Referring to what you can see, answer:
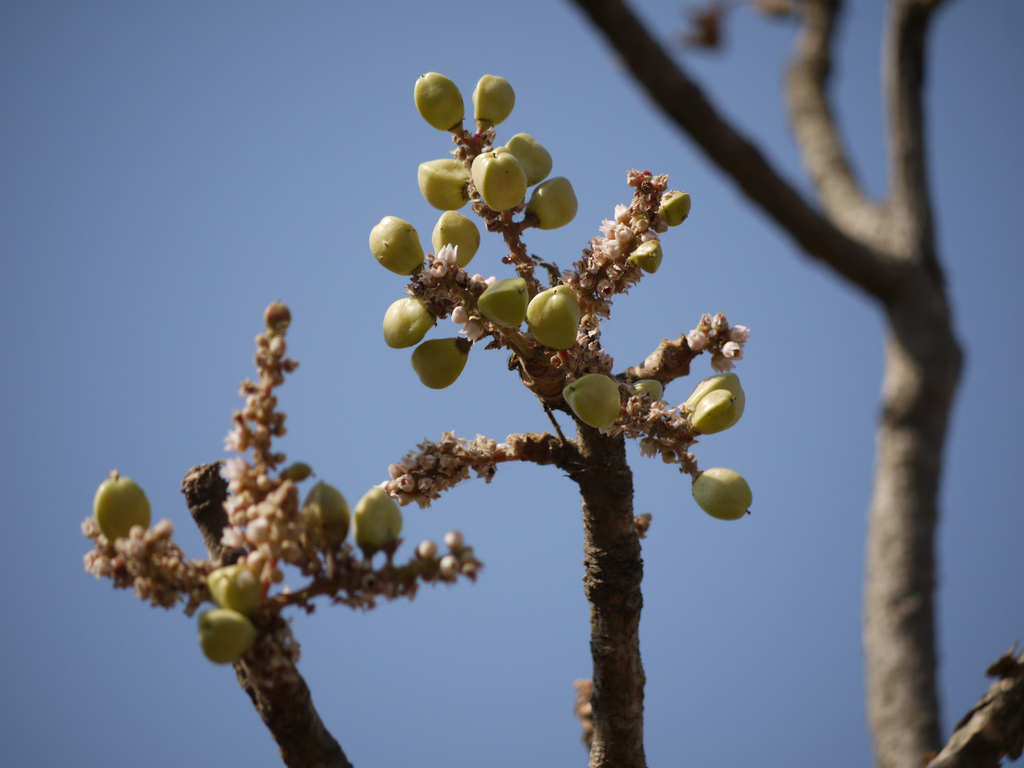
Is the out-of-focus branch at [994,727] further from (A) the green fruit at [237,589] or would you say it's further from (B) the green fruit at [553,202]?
(B) the green fruit at [553,202]

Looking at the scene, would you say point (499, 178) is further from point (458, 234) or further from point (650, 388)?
point (650, 388)

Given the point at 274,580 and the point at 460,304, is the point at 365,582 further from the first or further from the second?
the point at 460,304

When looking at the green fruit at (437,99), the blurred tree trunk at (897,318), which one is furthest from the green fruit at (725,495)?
the green fruit at (437,99)

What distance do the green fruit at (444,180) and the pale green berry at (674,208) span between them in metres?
0.47

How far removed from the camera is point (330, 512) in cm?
140

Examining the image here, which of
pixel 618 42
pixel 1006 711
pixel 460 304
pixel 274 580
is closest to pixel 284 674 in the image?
pixel 274 580

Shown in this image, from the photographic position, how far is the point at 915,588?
1.01 metres

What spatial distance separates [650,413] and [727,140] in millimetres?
1007

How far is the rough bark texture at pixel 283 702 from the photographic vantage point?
1.38 metres

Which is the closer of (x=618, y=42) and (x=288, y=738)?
(x=618, y=42)

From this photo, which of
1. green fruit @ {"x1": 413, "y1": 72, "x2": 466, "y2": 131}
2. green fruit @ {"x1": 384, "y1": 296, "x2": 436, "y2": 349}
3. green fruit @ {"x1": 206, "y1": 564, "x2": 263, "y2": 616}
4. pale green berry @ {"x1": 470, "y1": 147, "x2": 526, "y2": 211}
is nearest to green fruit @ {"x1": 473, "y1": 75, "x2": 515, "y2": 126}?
green fruit @ {"x1": 413, "y1": 72, "x2": 466, "y2": 131}

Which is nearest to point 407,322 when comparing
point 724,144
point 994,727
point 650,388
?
point 650,388

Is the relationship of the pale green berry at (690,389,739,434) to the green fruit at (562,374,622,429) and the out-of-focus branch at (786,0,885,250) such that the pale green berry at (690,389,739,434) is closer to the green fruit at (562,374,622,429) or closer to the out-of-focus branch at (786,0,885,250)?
the green fruit at (562,374,622,429)

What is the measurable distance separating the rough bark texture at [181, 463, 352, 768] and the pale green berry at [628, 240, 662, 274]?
1064 mm
